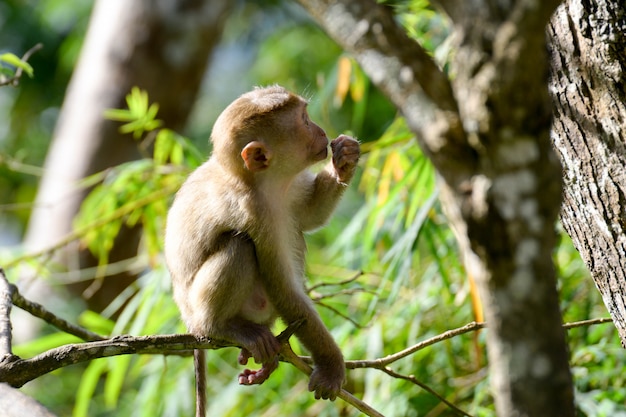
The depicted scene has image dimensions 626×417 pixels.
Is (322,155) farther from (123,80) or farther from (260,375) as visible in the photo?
(123,80)

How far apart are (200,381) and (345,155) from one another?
0.98m

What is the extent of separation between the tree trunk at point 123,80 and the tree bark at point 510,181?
607 cm

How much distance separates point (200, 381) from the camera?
9.82ft

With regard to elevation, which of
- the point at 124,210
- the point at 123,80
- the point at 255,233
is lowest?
the point at 255,233

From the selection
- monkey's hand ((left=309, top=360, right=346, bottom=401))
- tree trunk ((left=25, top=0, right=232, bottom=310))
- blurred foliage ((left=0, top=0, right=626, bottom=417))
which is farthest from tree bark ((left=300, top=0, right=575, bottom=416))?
tree trunk ((left=25, top=0, right=232, bottom=310))

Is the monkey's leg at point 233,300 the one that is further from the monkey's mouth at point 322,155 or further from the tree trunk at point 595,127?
the tree trunk at point 595,127

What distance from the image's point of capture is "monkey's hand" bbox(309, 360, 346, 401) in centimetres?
275

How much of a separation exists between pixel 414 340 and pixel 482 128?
317cm

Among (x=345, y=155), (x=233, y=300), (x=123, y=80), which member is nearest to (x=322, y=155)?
(x=345, y=155)

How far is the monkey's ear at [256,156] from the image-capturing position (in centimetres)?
301

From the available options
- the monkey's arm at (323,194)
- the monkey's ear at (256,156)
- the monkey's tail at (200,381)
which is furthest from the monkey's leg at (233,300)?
the monkey's arm at (323,194)

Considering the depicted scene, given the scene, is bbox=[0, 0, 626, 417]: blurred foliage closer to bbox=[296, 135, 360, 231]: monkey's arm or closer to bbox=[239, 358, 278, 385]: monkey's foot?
bbox=[296, 135, 360, 231]: monkey's arm

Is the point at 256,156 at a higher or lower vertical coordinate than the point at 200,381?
higher

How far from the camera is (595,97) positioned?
7.18 feet
